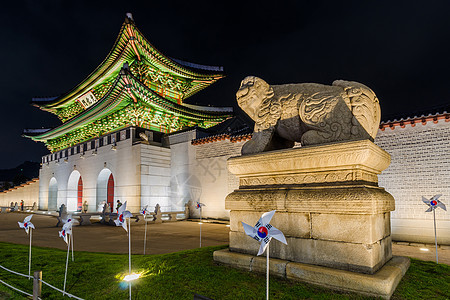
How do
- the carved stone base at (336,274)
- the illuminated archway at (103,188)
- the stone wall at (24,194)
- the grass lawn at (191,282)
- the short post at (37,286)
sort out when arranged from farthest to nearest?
1. the stone wall at (24,194)
2. the illuminated archway at (103,188)
3. the short post at (37,286)
4. the grass lawn at (191,282)
5. the carved stone base at (336,274)

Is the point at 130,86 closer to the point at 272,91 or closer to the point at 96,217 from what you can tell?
the point at 96,217

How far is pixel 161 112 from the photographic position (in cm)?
2031

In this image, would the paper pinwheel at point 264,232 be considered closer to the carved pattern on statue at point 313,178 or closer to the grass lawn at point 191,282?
the grass lawn at point 191,282

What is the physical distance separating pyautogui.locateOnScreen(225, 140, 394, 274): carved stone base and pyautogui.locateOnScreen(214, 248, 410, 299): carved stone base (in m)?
0.11

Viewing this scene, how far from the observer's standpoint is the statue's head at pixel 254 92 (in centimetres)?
395

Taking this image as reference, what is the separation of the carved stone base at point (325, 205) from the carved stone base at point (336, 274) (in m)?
0.11

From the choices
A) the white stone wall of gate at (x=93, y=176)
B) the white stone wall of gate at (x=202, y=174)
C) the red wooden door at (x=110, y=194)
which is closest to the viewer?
the white stone wall of gate at (x=202, y=174)

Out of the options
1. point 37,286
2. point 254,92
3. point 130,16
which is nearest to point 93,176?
point 130,16

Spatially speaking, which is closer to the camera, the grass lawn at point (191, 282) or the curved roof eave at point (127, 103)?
the grass lawn at point (191, 282)

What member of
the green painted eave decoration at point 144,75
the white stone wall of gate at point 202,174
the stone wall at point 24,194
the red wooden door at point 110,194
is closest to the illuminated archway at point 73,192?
the red wooden door at point 110,194

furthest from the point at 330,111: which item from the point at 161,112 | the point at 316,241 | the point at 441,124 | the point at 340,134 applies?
the point at 161,112

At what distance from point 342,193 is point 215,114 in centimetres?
1993

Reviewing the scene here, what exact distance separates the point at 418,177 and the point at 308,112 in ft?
28.3

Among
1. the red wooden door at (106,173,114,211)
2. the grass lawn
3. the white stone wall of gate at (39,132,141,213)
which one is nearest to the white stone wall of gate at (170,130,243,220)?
the white stone wall of gate at (39,132,141,213)
